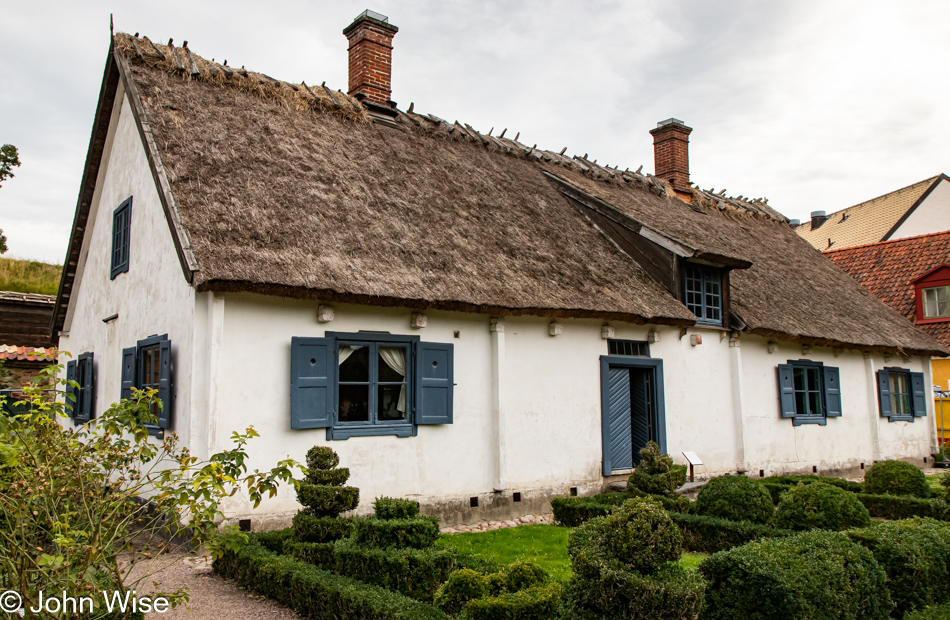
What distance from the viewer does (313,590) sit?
17.5ft

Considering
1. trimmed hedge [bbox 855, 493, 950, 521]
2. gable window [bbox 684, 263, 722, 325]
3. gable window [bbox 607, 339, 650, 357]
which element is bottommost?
trimmed hedge [bbox 855, 493, 950, 521]

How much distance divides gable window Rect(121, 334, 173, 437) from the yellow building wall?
19322mm

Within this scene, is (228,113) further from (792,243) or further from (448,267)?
(792,243)

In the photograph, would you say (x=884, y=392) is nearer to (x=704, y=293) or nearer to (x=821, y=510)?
(x=704, y=293)

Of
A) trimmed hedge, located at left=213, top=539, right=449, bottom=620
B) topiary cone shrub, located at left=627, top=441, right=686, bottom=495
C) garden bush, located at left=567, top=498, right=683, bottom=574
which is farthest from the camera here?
topiary cone shrub, located at left=627, top=441, right=686, bottom=495

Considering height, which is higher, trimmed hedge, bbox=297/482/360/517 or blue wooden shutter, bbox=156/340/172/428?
blue wooden shutter, bbox=156/340/172/428

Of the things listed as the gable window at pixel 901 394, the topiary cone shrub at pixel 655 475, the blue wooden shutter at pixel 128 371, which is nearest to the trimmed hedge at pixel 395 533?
the topiary cone shrub at pixel 655 475

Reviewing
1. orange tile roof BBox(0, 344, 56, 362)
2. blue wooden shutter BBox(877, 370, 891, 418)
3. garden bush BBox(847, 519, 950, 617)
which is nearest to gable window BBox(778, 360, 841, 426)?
blue wooden shutter BBox(877, 370, 891, 418)

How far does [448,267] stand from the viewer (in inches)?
376

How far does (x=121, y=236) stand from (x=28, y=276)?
18.4 meters

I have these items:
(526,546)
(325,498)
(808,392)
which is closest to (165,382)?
(325,498)

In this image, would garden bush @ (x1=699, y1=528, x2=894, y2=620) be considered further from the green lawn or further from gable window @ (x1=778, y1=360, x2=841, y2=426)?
gable window @ (x1=778, y1=360, x2=841, y2=426)

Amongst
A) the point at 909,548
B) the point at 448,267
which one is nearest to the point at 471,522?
the point at 448,267

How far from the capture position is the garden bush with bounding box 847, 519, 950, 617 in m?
5.60
